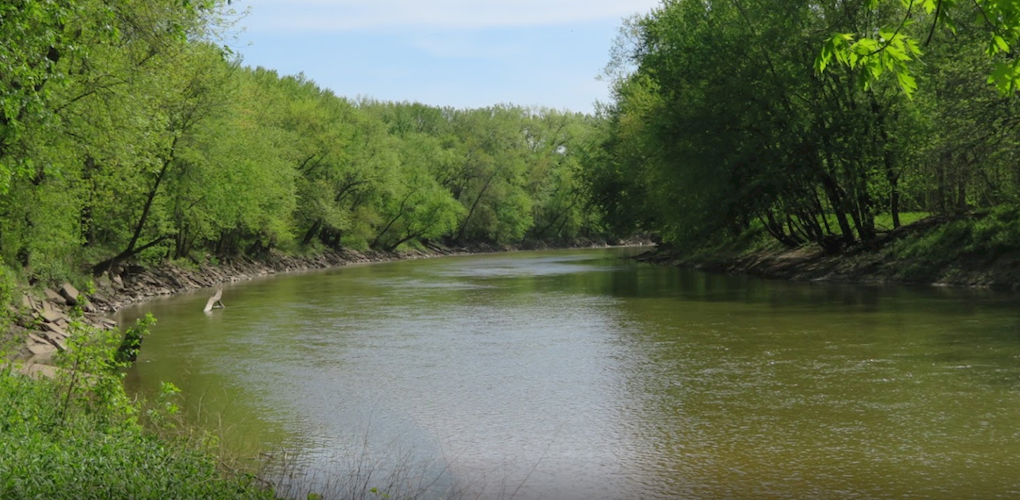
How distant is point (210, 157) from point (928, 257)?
28.7 m

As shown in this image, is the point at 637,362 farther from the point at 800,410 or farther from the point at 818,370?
the point at 800,410

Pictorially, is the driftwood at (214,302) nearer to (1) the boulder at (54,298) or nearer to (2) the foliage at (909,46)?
(1) the boulder at (54,298)

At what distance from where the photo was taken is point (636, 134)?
5803cm

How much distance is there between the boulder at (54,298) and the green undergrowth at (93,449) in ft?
51.4

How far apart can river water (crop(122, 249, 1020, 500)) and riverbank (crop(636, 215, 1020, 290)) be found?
212 cm

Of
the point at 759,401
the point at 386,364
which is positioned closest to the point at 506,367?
the point at 386,364

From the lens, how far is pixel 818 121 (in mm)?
37031

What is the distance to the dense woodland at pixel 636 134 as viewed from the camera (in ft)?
56.6

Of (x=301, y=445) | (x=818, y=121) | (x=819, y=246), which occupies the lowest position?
(x=301, y=445)

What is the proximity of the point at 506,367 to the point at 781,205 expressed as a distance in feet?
85.4

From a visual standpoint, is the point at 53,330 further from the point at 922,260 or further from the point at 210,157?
the point at 922,260

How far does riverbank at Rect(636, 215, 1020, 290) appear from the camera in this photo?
30953mm

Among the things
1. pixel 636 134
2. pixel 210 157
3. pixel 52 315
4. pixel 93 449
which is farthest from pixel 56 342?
pixel 636 134

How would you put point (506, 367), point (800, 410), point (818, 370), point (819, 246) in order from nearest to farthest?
point (800, 410) < point (818, 370) < point (506, 367) < point (819, 246)
